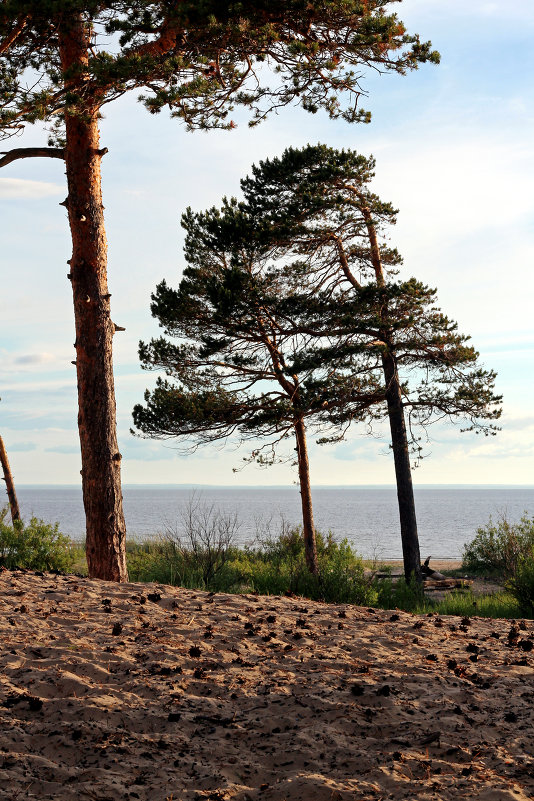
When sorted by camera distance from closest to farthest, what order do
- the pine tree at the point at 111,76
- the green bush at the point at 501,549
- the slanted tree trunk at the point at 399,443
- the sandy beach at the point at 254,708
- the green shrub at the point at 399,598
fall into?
the sandy beach at the point at 254,708, the pine tree at the point at 111,76, the green shrub at the point at 399,598, the slanted tree trunk at the point at 399,443, the green bush at the point at 501,549

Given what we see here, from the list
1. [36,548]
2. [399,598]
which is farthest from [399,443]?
[36,548]

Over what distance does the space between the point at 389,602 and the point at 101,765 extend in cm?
875

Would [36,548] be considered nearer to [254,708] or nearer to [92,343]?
[92,343]

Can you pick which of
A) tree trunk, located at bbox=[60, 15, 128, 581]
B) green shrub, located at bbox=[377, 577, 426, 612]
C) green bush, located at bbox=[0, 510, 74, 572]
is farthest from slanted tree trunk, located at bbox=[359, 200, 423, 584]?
tree trunk, located at bbox=[60, 15, 128, 581]

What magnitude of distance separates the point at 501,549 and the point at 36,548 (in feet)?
Result: 42.3

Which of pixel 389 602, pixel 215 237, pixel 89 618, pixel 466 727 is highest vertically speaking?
pixel 215 237

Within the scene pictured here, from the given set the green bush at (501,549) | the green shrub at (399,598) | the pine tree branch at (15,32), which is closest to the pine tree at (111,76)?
the pine tree branch at (15,32)

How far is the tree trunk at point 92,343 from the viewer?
8266 mm

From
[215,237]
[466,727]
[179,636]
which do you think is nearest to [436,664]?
[466,727]

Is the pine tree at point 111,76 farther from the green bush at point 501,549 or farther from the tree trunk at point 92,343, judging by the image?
the green bush at point 501,549

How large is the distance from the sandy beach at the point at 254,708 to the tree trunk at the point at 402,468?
9697 millimetres

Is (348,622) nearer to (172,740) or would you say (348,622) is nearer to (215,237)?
(172,740)

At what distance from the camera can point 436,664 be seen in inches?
199

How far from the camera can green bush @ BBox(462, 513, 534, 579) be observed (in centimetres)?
1593
